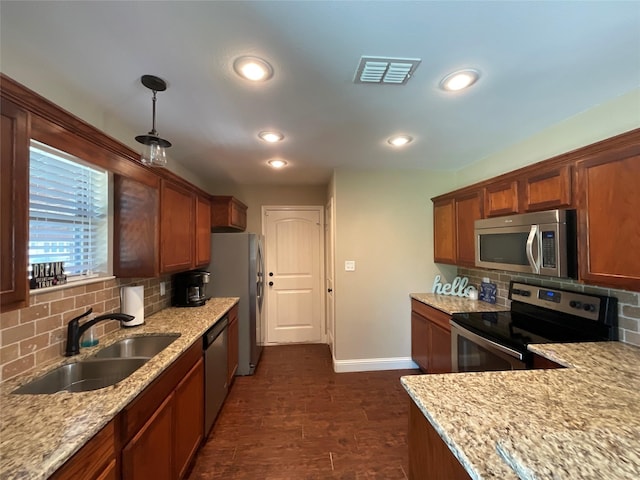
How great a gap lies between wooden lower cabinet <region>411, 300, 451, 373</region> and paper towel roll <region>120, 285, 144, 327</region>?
2.61 m

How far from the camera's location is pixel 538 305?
2.18 m

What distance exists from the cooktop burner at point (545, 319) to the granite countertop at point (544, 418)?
0.33m

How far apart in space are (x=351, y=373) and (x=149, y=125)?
10.4ft

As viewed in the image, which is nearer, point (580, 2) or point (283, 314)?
point (580, 2)

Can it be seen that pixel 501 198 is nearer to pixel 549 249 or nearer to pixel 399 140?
pixel 549 249

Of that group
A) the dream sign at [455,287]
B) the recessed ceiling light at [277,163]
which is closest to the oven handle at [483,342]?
the dream sign at [455,287]

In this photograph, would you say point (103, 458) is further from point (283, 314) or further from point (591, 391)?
point (283, 314)

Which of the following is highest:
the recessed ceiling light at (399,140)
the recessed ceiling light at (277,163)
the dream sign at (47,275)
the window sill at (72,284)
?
the recessed ceiling light at (399,140)

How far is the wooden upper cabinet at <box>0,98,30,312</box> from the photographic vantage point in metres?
0.92

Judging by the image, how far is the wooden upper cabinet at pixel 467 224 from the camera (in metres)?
2.63

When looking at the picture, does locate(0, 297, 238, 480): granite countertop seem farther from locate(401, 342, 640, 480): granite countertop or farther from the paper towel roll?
locate(401, 342, 640, 480): granite countertop

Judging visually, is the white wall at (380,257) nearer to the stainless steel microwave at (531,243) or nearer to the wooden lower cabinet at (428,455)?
the stainless steel microwave at (531,243)

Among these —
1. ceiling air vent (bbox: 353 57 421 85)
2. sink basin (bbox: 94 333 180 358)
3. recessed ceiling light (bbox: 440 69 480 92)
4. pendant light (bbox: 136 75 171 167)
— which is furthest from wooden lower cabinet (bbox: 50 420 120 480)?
recessed ceiling light (bbox: 440 69 480 92)

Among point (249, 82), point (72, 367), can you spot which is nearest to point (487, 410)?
point (249, 82)
